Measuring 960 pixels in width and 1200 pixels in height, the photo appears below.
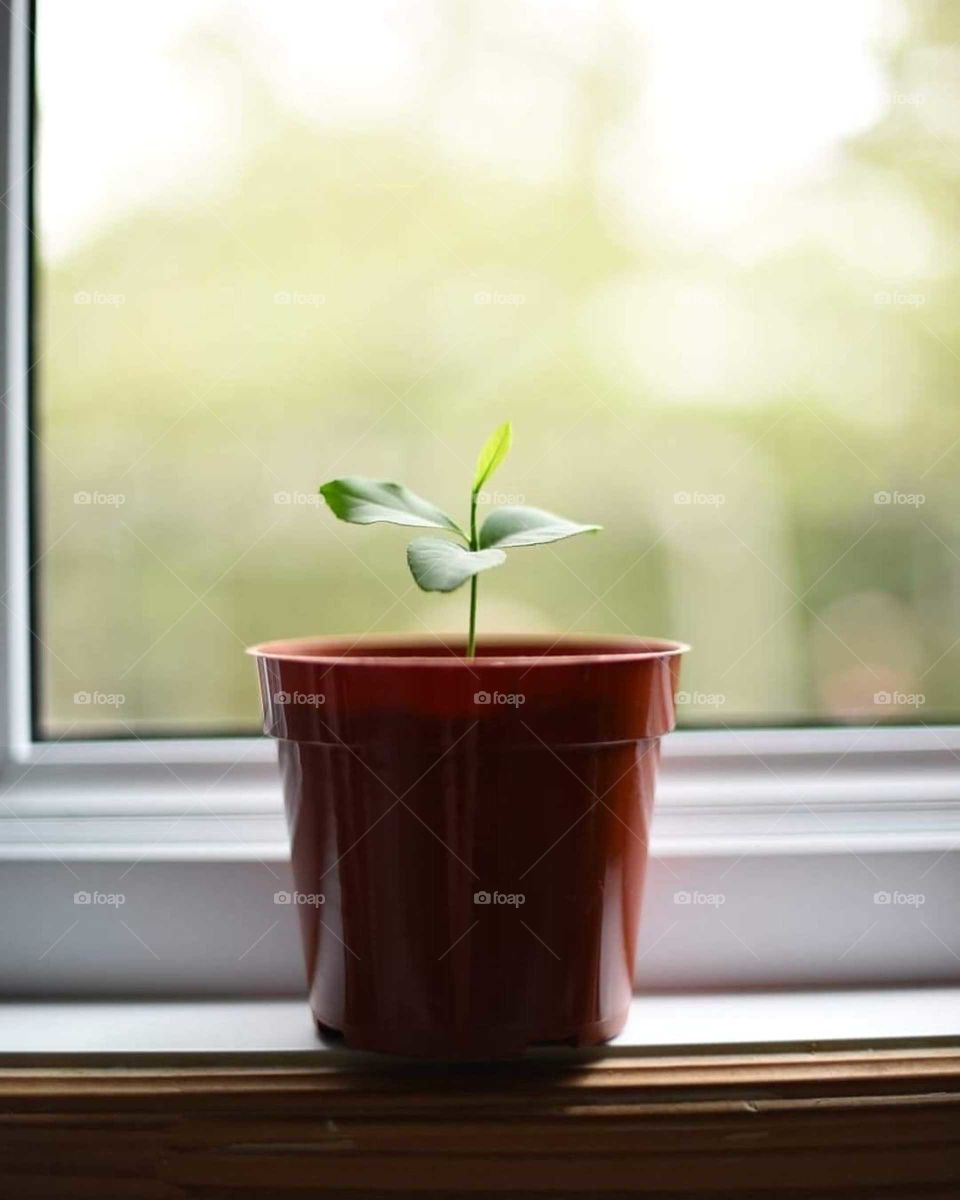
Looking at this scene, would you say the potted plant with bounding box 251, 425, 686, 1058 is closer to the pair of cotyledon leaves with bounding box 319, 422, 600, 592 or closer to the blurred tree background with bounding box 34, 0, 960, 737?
the pair of cotyledon leaves with bounding box 319, 422, 600, 592

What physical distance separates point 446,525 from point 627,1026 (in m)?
0.39

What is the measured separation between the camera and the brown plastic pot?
1.96 feet

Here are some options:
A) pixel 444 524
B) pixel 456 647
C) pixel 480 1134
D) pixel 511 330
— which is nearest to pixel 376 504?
pixel 444 524

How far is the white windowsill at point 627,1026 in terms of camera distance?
0.67m

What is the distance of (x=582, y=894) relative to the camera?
2.02 feet

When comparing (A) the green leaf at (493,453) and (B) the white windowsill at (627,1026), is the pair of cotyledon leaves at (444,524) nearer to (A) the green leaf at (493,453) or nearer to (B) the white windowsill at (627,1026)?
(A) the green leaf at (493,453)

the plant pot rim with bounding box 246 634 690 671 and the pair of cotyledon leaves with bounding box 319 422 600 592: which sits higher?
the pair of cotyledon leaves with bounding box 319 422 600 592

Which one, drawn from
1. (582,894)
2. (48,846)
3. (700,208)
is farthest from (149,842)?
(700,208)

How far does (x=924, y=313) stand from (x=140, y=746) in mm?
812

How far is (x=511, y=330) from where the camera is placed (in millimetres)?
866

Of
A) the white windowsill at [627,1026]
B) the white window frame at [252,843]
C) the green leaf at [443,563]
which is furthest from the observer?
the white window frame at [252,843]

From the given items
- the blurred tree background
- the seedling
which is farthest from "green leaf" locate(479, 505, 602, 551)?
the blurred tree background

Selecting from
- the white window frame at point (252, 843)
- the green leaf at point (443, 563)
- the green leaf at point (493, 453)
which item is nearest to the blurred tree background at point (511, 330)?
the white window frame at point (252, 843)

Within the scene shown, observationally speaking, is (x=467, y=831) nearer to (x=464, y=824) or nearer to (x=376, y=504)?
(x=464, y=824)
